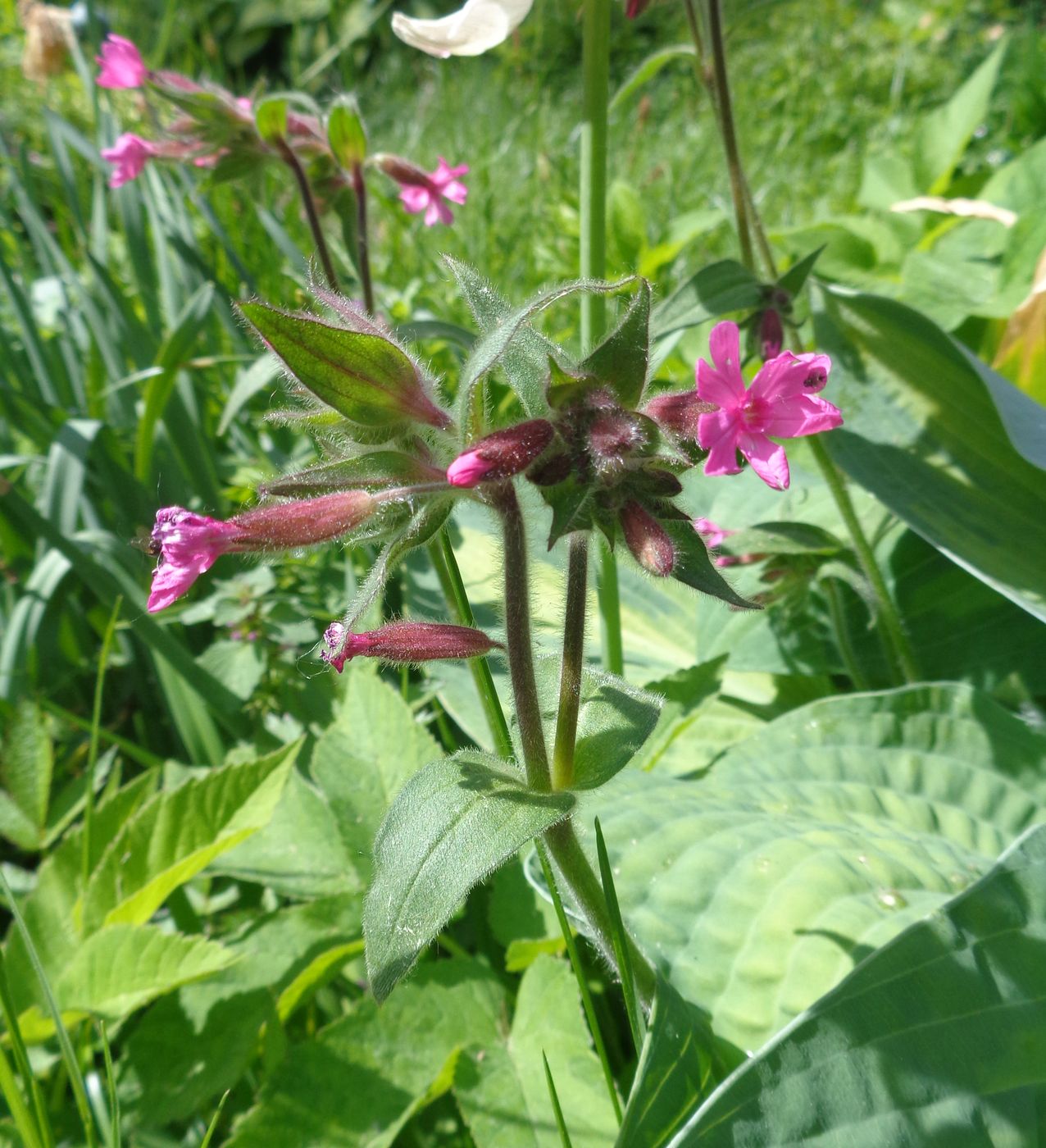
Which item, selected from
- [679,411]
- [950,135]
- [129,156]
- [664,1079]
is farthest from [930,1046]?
[950,135]

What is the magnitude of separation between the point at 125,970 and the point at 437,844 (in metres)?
0.43

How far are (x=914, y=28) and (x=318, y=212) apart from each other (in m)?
4.33

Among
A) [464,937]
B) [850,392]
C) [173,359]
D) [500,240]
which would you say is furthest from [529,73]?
[464,937]

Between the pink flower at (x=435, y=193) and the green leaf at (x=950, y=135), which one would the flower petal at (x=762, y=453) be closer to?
the pink flower at (x=435, y=193)

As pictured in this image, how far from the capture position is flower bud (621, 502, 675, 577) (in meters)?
0.60

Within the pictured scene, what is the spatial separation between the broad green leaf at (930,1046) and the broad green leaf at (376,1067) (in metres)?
0.36

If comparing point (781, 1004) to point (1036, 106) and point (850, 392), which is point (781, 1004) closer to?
point (850, 392)

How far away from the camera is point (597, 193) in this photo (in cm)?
111

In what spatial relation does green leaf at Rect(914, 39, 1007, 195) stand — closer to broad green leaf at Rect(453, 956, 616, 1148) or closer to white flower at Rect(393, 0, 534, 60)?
white flower at Rect(393, 0, 534, 60)

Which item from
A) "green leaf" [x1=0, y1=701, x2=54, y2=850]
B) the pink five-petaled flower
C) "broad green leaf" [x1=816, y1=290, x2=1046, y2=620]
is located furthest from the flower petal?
"green leaf" [x1=0, y1=701, x2=54, y2=850]

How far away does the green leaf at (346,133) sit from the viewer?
1.18 meters

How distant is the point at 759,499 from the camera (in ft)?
4.62

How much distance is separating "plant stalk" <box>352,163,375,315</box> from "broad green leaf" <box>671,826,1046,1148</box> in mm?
872

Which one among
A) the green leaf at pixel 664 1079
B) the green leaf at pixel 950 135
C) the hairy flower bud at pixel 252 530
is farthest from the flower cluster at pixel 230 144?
the green leaf at pixel 950 135
